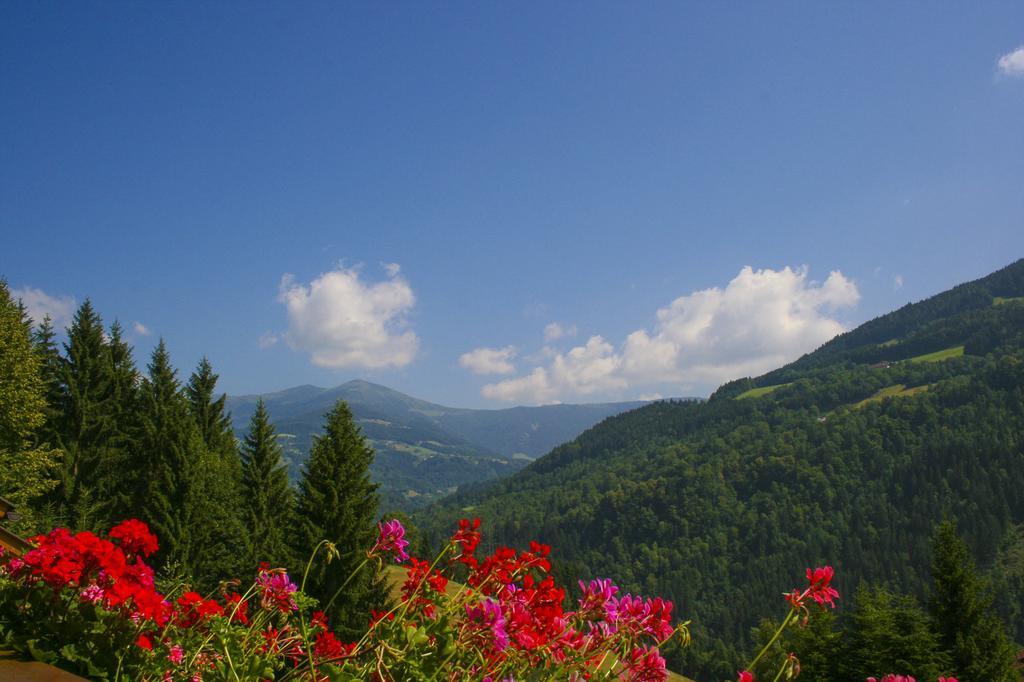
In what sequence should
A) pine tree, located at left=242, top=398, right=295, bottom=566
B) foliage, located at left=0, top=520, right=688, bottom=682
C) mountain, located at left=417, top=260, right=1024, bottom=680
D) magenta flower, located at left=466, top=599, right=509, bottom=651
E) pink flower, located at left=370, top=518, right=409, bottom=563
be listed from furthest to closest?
mountain, located at left=417, top=260, right=1024, bottom=680
pine tree, located at left=242, top=398, right=295, bottom=566
pink flower, located at left=370, top=518, right=409, bottom=563
magenta flower, located at left=466, top=599, right=509, bottom=651
foliage, located at left=0, top=520, right=688, bottom=682

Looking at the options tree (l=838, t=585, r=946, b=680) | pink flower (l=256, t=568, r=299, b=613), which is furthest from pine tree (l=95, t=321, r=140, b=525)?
tree (l=838, t=585, r=946, b=680)

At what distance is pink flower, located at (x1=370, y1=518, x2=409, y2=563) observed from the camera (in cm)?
324

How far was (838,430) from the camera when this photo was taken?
179m

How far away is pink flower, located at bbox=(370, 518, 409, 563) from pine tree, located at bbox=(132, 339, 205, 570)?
2148 centimetres

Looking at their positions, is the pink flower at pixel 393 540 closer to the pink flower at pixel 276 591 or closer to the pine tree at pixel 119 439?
the pink flower at pixel 276 591

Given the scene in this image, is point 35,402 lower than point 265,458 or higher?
higher

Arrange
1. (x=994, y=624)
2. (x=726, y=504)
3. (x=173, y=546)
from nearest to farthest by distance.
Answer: (x=173, y=546) → (x=994, y=624) → (x=726, y=504)

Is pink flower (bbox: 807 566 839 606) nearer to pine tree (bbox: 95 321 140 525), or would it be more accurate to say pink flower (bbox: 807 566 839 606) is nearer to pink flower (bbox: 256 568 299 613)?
pink flower (bbox: 256 568 299 613)

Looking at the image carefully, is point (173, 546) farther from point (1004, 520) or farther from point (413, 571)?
point (1004, 520)

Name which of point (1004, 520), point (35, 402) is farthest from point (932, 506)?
point (35, 402)

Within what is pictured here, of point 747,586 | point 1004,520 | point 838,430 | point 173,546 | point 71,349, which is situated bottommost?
point 747,586

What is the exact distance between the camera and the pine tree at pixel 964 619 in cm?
2644

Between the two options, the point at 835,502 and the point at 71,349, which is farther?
the point at 835,502

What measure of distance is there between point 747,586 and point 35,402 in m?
146
